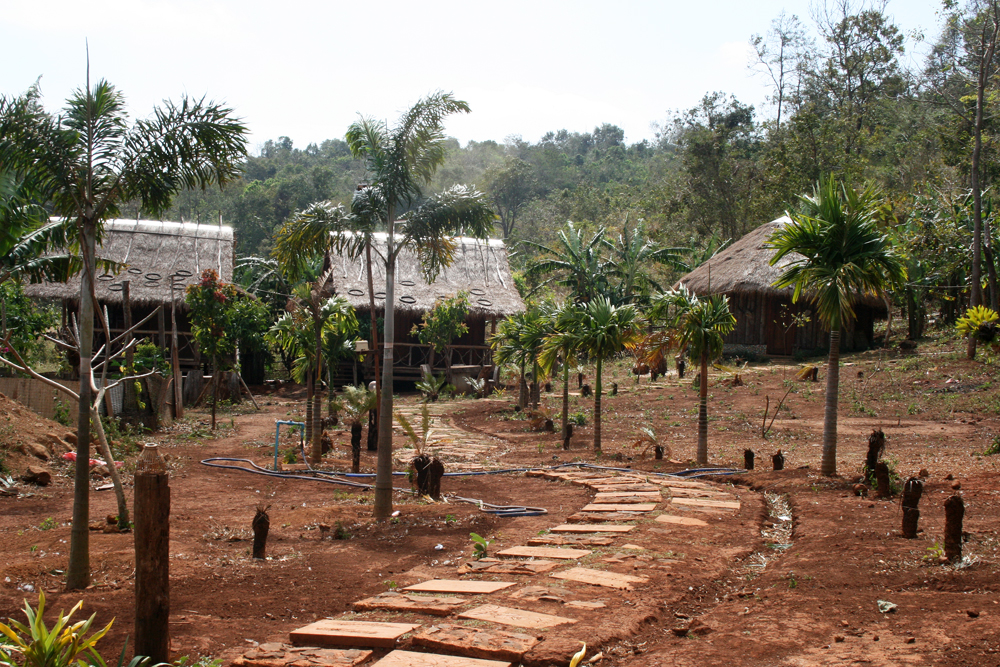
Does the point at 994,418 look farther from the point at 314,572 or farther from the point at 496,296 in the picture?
the point at 496,296

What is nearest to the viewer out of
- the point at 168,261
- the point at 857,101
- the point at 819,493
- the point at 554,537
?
the point at 554,537

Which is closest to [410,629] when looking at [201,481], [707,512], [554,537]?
[554,537]

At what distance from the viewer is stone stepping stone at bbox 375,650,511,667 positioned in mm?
4355

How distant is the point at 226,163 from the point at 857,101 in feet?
121

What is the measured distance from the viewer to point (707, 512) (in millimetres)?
8508

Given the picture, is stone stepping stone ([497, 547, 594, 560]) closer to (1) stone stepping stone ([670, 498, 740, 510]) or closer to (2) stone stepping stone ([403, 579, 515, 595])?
(2) stone stepping stone ([403, 579, 515, 595])

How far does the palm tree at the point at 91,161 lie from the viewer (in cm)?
660

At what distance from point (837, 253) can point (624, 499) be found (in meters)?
3.99

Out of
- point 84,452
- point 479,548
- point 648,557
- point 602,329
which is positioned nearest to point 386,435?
point 479,548

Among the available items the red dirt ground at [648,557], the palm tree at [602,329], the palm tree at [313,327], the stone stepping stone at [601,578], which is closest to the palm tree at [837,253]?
the red dirt ground at [648,557]

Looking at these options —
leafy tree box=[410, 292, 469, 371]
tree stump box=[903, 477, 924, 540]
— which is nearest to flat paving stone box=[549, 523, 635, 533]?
tree stump box=[903, 477, 924, 540]

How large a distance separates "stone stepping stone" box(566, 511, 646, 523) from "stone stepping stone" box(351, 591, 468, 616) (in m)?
3.04

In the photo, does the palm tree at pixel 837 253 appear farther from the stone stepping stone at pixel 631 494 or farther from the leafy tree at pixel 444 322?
the leafy tree at pixel 444 322

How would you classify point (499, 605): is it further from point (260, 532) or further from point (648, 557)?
point (260, 532)
